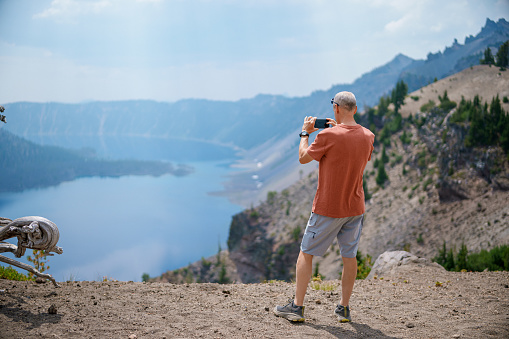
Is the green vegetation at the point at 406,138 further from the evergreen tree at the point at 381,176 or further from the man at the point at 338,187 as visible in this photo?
the man at the point at 338,187

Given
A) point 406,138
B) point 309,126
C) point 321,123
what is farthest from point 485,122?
point 309,126

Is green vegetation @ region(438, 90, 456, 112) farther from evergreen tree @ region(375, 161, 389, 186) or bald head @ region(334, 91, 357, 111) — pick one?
bald head @ region(334, 91, 357, 111)

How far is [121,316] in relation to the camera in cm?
466

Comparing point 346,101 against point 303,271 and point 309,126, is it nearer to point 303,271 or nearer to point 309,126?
point 309,126

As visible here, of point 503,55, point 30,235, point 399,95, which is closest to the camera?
point 30,235

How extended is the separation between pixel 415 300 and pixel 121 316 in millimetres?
4362

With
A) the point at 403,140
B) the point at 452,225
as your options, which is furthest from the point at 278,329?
the point at 403,140

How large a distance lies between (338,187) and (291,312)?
5.64 feet

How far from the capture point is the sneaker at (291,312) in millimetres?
4645

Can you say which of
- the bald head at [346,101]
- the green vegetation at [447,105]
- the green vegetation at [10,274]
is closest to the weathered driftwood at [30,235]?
the green vegetation at [10,274]

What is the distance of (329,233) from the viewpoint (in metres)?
4.56

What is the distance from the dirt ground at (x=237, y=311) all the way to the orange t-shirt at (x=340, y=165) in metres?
1.48

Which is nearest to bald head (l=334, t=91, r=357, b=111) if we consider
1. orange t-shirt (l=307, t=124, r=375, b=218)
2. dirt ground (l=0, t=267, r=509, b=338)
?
orange t-shirt (l=307, t=124, r=375, b=218)

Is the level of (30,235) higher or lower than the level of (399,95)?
lower
